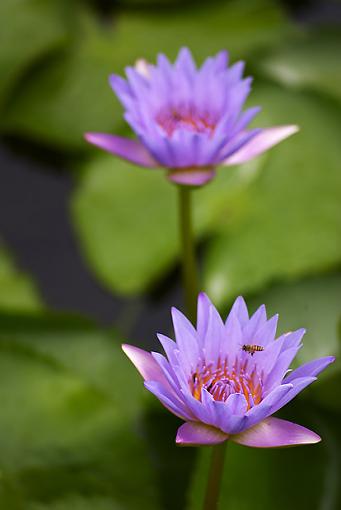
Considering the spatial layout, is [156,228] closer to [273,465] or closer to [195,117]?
[195,117]

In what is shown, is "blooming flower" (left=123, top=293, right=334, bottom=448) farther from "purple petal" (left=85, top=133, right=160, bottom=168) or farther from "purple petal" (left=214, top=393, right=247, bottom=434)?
"purple petal" (left=85, top=133, right=160, bottom=168)

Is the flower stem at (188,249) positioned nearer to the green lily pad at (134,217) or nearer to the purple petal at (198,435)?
the green lily pad at (134,217)

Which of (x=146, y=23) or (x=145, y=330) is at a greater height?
(x=146, y=23)

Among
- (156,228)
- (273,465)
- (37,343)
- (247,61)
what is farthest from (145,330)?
(247,61)

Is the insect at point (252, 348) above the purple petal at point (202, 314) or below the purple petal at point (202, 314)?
below

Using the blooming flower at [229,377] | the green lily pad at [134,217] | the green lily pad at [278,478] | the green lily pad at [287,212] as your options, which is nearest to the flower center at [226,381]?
the blooming flower at [229,377]

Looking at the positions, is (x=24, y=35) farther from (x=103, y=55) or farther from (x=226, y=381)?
(x=226, y=381)
